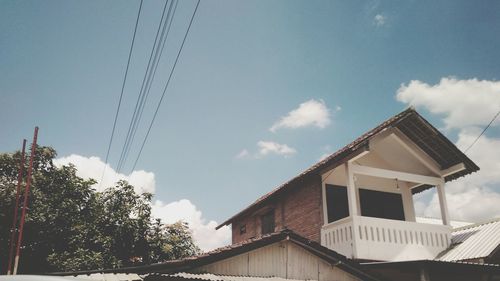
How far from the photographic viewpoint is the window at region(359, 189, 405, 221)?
12781 millimetres

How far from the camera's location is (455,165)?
1216 centimetres

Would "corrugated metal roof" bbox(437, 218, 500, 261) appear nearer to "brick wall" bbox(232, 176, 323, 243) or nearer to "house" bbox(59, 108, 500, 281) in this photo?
"house" bbox(59, 108, 500, 281)

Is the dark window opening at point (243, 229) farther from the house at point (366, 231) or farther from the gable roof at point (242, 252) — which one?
the gable roof at point (242, 252)

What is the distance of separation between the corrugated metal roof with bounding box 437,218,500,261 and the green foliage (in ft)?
51.4

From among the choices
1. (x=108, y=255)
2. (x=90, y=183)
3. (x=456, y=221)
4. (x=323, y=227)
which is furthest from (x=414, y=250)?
(x=90, y=183)

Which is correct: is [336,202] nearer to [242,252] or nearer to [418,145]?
[418,145]

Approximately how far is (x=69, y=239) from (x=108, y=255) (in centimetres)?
347

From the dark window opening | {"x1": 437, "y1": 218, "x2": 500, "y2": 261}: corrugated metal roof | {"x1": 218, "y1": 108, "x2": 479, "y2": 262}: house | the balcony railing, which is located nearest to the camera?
{"x1": 437, "y1": 218, "x2": 500, "y2": 261}: corrugated metal roof

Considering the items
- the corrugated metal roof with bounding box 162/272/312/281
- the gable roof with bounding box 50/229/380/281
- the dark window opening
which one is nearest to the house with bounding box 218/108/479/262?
the gable roof with bounding box 50/229/380/281

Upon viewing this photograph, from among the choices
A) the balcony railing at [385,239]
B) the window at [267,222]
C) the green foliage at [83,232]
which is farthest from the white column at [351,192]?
the green foliage at [83,232]

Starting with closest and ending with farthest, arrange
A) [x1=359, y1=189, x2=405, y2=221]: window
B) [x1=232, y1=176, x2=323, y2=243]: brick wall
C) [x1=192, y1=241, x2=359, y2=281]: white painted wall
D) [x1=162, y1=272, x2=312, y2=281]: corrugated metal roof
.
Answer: [x1=162, y1=272, x2=312, y2=281]: corrugated metal roof
[x1=192, y1=241, x2=359, y2=281]: white painted wall
[x1=232, y1=176, x2=323, y2=243]: brick wall
[x1=359, y1=189, x2=405, y2=221]: window

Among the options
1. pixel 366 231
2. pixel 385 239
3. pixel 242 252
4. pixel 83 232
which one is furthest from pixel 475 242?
pixel 83 232

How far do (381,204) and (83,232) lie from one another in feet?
55.2

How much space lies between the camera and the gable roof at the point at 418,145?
11000mm
